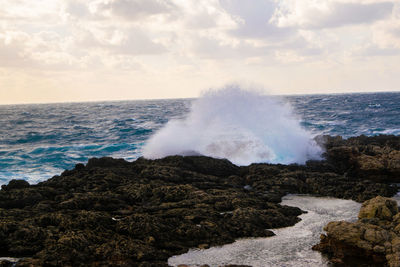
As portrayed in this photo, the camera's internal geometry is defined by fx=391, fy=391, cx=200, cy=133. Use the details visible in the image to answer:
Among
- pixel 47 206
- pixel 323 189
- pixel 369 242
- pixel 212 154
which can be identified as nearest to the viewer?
pixel 369 242

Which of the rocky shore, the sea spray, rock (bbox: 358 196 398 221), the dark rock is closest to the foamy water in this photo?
the rocky shore

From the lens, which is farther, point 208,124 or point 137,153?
point 137,153

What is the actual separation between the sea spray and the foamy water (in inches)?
334

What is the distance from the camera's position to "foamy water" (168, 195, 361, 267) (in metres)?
6.52

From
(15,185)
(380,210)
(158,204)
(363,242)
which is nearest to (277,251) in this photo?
(363,242)

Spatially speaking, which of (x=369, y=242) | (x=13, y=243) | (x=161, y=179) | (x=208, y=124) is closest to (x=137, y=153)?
(x=208, y=124)

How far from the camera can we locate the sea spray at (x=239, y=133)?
57.9 feet

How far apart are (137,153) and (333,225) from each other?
61.9 ft

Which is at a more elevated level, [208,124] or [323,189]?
[208,124]

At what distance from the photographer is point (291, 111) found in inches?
831

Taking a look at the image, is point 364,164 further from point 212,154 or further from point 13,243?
point 13,243

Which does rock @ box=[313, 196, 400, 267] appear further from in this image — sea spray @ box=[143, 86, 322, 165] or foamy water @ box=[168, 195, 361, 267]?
sea spray @ box=[143, 86, 322, 165]

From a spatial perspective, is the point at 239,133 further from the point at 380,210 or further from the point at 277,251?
the point at 277,251

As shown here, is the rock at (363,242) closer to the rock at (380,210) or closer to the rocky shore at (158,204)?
the rock at (380,210)
